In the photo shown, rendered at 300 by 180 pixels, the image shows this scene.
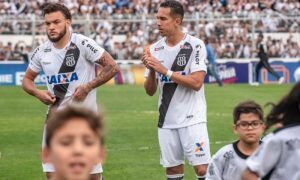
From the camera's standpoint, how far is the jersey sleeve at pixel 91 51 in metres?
10.8

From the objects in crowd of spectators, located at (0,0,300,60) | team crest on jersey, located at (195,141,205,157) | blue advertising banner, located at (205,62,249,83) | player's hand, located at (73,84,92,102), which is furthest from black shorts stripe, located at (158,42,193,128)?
blue advertising banner, located at (205,62,249,83)

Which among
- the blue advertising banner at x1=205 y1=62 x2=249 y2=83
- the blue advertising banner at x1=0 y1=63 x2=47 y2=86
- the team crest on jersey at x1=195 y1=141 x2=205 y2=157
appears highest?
the team crest on jersey at x1=195 y1=141 x2=205 y2=157

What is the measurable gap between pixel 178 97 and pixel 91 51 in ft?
4.01

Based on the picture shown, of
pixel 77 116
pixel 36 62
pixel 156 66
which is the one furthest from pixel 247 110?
pixel 77 116

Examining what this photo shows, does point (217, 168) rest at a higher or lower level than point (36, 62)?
lower

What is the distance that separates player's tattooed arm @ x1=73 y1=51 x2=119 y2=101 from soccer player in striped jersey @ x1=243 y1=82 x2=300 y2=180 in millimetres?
4494

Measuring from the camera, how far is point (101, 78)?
10.7m

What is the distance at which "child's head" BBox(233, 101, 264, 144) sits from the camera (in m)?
8.40

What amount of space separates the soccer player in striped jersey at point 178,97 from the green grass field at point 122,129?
2.86ft

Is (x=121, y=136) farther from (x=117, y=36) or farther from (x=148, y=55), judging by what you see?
(x=117, y=36)

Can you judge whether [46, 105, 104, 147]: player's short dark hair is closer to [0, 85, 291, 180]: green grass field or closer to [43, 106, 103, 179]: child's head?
[43, 106, 103, 179]: child's head

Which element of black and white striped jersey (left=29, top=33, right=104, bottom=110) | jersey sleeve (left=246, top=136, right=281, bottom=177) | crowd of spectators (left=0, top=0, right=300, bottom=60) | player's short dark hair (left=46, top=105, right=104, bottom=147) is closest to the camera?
player's short dark hair (left=46, top=105, right=104, bottom=147)

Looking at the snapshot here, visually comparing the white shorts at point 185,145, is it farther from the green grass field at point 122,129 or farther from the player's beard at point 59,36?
the player's beard at point 59,36

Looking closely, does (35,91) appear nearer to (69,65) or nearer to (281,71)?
(69,65)
